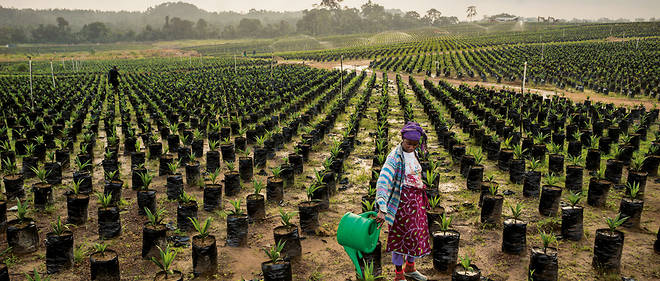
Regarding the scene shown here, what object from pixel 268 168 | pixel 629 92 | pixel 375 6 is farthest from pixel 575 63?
pixel 375 6


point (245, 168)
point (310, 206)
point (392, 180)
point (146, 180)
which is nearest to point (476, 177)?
point (310, 206)

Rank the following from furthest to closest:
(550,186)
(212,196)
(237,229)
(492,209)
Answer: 1. (212,196)
2. (550,186)
3. (492,209)
4. (237,229)

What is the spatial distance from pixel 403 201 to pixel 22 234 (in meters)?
4.96

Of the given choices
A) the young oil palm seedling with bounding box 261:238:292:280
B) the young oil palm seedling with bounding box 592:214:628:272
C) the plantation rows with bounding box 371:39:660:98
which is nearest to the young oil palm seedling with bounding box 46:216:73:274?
the young oil palm seedling with bounding box 261:238:292:280

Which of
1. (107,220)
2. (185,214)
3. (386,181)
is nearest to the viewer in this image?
(386,181)

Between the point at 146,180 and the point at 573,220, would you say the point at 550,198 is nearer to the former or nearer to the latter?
the point at 573,220

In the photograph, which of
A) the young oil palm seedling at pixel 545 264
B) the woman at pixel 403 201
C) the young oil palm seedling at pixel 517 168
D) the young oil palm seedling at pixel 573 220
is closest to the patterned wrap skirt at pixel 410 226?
the woman at pixel 403 201

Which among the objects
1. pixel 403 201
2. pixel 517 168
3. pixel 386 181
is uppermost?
pixel 386 181

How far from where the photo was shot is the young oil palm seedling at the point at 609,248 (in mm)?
4863

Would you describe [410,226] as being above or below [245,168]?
above

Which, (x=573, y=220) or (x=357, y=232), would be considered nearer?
(x=357, y=232)

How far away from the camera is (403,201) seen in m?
4.40

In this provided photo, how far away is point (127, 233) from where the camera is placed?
20.3 feet

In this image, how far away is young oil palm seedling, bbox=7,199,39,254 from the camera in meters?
5.34
